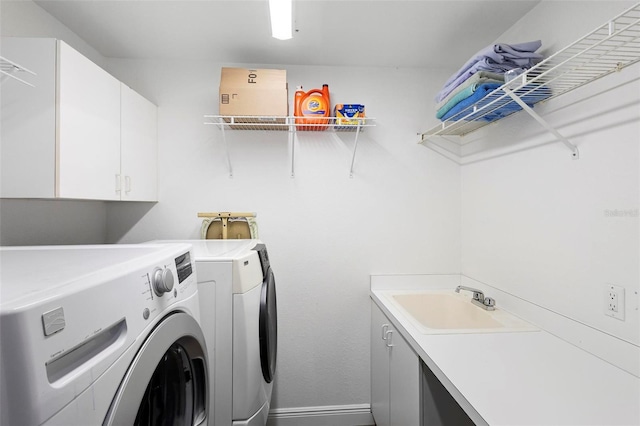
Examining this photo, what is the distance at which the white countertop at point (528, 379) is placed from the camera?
888 mm

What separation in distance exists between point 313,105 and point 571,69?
4.34 feet

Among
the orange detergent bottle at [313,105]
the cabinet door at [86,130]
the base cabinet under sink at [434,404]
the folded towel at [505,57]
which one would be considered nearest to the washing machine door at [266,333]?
the base cabinet under sink at [434,404]

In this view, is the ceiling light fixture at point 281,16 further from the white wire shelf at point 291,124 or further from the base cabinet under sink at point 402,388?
the base cabinet under sink at point 402,388

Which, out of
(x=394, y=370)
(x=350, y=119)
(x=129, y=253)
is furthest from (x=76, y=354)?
(x=350, y=119)

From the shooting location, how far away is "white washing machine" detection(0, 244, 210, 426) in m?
0.45

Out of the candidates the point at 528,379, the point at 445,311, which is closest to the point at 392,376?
the point at 445,311

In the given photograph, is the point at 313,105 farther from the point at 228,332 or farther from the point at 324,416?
the point at 324,416

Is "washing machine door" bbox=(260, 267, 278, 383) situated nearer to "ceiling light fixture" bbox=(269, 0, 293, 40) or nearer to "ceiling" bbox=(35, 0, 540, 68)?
"ceiling light fixture" bbox=(269, 0, 293, 40)

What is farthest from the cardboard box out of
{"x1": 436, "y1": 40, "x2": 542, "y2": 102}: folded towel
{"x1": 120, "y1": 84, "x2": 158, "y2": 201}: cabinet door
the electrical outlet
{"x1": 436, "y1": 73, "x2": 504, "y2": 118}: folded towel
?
the electrical outlet

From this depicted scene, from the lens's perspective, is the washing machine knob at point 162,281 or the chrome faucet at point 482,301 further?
the chrome faucet at point 482,301

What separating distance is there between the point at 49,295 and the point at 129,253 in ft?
1.66

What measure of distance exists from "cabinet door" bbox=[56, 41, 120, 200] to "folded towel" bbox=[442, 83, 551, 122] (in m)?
1.80

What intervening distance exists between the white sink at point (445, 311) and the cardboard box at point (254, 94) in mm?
1431

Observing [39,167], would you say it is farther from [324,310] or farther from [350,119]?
[324,310]
